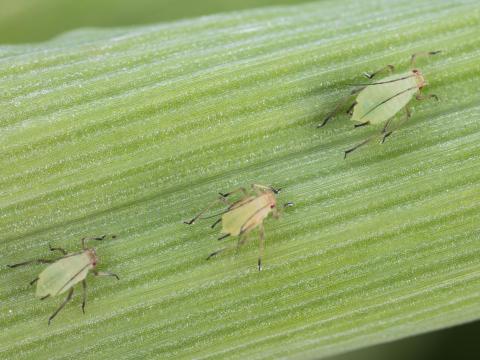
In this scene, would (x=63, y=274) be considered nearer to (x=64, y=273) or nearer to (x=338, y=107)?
(x=64, y=273)

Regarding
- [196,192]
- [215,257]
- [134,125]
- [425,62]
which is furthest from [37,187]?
[425,62]

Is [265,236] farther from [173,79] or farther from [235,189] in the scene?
[173,79]

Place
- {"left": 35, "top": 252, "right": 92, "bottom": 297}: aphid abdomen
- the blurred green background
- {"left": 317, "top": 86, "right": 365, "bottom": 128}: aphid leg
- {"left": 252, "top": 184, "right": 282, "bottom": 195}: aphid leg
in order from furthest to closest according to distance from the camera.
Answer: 1. the blurred green background
2. {"left": 317, "top": 86, "right": 365, "bottom": 128}: aphid leg
3. {"left": 252, "top": 184, "right": 282, "bottom": 195}: aphid leg
4. {"left": 35, "top": 252, "right": 92, "bottom": 297}: aphid abdomen

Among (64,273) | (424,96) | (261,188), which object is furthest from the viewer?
(424,96)

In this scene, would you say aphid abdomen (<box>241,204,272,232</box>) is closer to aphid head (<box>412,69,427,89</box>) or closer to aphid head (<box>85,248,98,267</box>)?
aphid head (<box>85,248,98,267</box>)

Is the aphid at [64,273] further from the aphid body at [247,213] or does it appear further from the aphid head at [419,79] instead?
the aphid head at [419,79]

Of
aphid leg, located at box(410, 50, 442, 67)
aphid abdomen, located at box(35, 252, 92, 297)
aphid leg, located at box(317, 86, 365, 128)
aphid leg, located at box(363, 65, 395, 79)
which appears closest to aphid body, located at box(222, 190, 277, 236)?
aphid leg, located at box(317, 86, 365, 128)

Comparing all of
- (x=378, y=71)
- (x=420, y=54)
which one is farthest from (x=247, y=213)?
(x=420, y=54)
